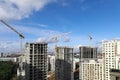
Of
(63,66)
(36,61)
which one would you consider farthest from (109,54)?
(63,66)

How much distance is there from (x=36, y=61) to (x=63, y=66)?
10.2 m

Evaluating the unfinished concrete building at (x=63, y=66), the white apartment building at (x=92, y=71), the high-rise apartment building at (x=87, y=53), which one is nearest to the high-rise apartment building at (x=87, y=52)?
the high-rise apartment building at (x=87, y=53)

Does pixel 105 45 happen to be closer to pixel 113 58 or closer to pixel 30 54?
pixel 113 58

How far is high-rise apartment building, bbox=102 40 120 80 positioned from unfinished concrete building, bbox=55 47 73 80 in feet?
31.7

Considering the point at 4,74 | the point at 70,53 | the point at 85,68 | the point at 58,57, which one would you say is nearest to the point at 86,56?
the point at 70,53

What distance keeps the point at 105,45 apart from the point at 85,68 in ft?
22.0

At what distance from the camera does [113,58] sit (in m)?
29.7

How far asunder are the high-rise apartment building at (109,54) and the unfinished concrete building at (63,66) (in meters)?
9.65

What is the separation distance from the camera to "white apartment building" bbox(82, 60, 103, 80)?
106ft

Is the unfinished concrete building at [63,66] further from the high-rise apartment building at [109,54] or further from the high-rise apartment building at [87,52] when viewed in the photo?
the high-rise apartment building at [109,54]

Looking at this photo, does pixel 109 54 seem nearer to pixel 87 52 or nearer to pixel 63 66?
pixel 63 66

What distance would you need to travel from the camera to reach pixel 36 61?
29734 mm

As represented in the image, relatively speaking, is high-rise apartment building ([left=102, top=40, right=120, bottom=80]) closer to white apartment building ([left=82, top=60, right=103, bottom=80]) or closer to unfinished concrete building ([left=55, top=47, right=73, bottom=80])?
→ white apartment building ([left=82, top=60, right=103, bottom=80])

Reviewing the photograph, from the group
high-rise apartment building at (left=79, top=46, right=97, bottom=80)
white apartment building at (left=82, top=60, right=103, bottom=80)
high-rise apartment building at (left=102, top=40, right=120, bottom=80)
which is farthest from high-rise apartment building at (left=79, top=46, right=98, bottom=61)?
high-rise apartment building at (left=102, top=40, right=120, bottom=80)
